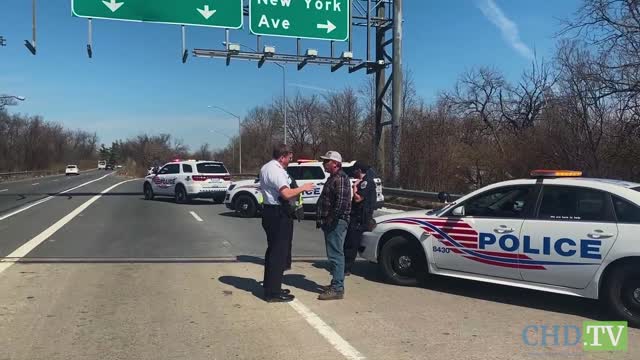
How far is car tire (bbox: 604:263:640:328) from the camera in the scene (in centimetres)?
565

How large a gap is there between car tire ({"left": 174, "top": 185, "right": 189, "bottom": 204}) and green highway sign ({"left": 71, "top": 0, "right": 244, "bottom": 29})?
7161 millimetres

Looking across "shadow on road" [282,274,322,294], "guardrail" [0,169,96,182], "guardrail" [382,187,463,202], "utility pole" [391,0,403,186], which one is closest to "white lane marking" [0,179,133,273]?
"shadow on road" [282,274,322,294]

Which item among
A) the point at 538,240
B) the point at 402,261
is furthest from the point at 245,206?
the point at 538,240

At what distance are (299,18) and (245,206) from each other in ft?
24.8

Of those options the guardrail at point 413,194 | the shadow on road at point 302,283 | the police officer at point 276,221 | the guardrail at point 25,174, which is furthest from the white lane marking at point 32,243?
the guardrail at point 25,174

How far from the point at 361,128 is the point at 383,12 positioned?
16.9 metres

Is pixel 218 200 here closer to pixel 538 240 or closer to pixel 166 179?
pixel 166 179

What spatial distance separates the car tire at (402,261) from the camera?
7.43 m

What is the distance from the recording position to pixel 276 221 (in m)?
6.57

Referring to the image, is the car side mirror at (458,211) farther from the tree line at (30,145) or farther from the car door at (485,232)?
the tree line at (30,145)

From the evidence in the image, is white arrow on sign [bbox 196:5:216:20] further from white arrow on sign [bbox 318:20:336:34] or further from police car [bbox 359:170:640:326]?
police car [bbox 359:170:640:326]

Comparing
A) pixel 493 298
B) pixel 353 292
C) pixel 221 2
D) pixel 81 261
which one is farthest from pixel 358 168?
pixel 221 2

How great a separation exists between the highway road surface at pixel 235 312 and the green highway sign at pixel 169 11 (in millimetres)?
10297

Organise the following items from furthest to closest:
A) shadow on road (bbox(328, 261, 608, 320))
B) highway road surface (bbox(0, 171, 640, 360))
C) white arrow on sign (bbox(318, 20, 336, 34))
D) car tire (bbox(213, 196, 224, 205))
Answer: car tire (bbox(213, 196, 224, 205)), white arrow on sign (bbox(318, 20, 336, 34)), shadow on road (bbox(328, 261, 608, 320)), highway road surface (bbox(0, 171, 640, 360))
